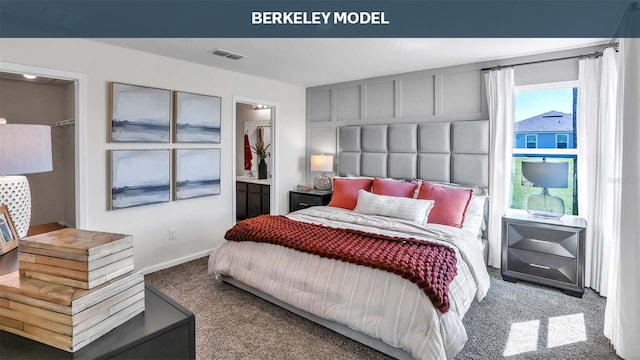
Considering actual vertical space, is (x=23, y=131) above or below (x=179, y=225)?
above

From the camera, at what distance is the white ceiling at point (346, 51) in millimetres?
3262

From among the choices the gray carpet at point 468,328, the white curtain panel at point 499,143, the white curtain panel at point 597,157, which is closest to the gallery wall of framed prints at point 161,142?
the gray carpet at point 468,328

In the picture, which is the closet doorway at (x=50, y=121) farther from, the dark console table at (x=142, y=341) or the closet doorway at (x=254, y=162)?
the dark console table at (x=142, y=341)

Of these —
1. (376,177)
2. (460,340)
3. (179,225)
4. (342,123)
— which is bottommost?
(460,340)

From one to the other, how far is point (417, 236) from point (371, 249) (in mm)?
656

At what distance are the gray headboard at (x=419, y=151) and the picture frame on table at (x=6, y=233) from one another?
3.85 m

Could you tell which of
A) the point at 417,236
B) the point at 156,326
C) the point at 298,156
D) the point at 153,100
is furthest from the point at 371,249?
the point at 298,156

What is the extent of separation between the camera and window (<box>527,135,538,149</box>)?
374 cm

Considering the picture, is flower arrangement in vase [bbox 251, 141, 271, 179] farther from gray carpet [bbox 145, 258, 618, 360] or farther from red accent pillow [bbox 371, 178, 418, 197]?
gray carpet [bbox 145, 258, 618, 360]

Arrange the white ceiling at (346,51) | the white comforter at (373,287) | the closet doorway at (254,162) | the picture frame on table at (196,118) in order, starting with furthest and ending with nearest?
the closet doorway at (254,162) < the picture frame on table at (196,118) < the white ceiling at (346,51) < the white comforter at (373,287)

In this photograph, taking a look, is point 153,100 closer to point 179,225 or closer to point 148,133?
point 148,133

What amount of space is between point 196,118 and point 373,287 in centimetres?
294

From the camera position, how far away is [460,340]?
206 cm

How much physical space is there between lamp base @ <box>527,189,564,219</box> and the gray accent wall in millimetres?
892
